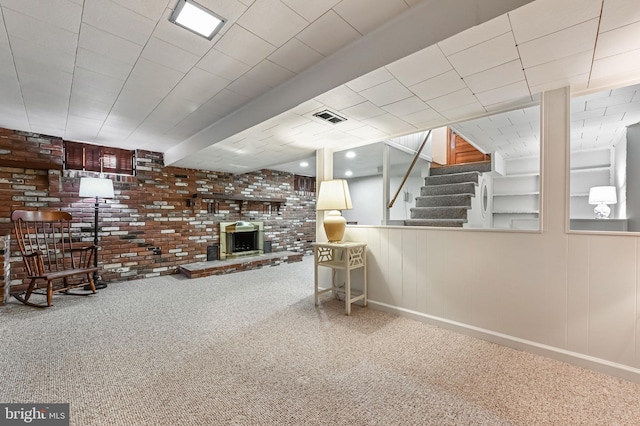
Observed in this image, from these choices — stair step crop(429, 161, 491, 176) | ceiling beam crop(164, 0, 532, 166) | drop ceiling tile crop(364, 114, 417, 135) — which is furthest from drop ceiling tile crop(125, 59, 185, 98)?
stair step crop(429, 161, 491, 176)

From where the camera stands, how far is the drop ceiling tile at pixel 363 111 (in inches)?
90.1

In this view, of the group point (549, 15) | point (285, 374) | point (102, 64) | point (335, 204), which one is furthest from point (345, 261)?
point (102, 64)

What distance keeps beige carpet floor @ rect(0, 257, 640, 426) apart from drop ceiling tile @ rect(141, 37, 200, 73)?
218 cm

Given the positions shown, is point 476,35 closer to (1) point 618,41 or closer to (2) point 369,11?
(2) point 369,11

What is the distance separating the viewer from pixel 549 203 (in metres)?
1.99

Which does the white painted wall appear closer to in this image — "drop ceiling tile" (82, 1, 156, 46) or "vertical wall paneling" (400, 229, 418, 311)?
"vertical wall paneling" (400, 229, 418, 311)

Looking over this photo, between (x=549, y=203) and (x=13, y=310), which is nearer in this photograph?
(x=549, y=203)

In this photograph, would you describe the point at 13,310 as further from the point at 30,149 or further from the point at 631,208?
the point at 631,208

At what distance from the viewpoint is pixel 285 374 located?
5.82ft

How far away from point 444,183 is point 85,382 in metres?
4.56

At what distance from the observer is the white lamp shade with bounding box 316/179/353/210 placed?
10.2 feet

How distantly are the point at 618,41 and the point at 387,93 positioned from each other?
1.22m

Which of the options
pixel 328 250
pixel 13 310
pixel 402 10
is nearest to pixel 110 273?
pixel 13 310

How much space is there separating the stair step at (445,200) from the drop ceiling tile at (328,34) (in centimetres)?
264
